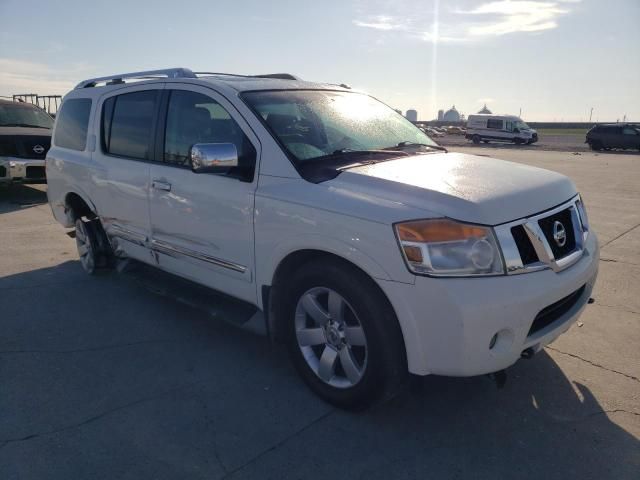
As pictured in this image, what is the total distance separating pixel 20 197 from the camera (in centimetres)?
1051

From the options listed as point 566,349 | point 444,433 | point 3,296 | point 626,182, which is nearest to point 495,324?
point 444,433

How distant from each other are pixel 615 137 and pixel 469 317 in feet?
105

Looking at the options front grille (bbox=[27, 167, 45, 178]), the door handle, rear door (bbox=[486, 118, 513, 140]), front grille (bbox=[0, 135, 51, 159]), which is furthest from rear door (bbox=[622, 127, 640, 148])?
the door handle

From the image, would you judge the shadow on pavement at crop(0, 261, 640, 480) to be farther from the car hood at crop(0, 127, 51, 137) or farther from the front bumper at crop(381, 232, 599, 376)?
the car hood at crop(0, 127, 51, 137)

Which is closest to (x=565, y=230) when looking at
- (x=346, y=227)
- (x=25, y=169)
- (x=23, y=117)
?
(x=346, y=227)

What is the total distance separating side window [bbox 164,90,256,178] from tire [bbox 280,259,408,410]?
2.80 ft

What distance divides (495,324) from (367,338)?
64cm

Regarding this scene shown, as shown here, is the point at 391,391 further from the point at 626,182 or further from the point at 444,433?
the point at 626,182

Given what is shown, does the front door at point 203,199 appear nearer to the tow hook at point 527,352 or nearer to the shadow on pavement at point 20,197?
the tow hook at point 527,352

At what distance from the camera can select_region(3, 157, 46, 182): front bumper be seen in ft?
31.9

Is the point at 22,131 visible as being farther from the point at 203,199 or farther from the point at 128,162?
the point at 203,199

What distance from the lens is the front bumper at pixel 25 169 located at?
383 inches

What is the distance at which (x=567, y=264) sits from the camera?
2.78 meters

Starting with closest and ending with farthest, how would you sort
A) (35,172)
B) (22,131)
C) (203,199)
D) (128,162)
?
1. (203,199)
2. (128,162)
3. (35,172)
4. (22,131)
